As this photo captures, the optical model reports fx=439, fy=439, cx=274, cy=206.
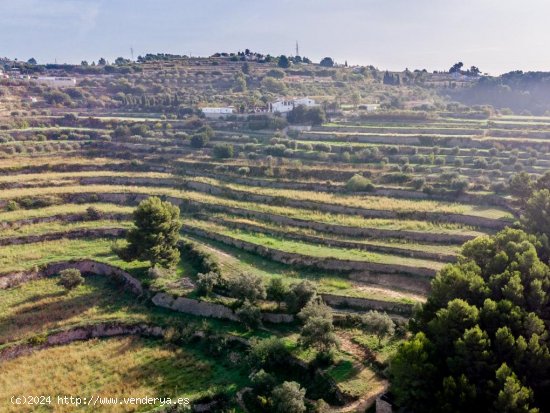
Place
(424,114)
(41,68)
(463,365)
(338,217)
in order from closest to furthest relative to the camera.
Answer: (463,365) → (338,217) → (424,114) → (41,68)

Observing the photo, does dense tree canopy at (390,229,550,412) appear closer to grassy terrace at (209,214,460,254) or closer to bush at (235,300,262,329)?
bush at (235,300,262,329)

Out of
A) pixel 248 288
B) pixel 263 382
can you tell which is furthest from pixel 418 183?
pixel 263 382

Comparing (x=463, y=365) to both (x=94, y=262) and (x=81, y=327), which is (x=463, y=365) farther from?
(x=94, y=262)

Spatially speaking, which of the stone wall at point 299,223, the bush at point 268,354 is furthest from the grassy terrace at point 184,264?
the bush at point 268,354

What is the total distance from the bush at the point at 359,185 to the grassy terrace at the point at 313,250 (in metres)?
12.8

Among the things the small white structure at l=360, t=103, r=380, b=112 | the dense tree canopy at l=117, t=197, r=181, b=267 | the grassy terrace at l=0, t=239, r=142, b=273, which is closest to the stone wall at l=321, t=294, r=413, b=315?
the dense tree canopy at l=117, t=197, r=181, b=267

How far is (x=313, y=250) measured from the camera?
37844 millimetres

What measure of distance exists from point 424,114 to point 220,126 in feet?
113

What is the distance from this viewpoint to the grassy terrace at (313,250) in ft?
115

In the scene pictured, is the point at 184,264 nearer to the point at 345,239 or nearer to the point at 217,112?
the point at 345,239

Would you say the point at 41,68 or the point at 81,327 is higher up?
the point at 41,68

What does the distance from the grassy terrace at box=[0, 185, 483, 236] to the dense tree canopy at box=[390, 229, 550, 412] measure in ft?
53.1

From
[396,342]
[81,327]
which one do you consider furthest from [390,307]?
[81,327]

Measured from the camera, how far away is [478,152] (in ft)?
191
